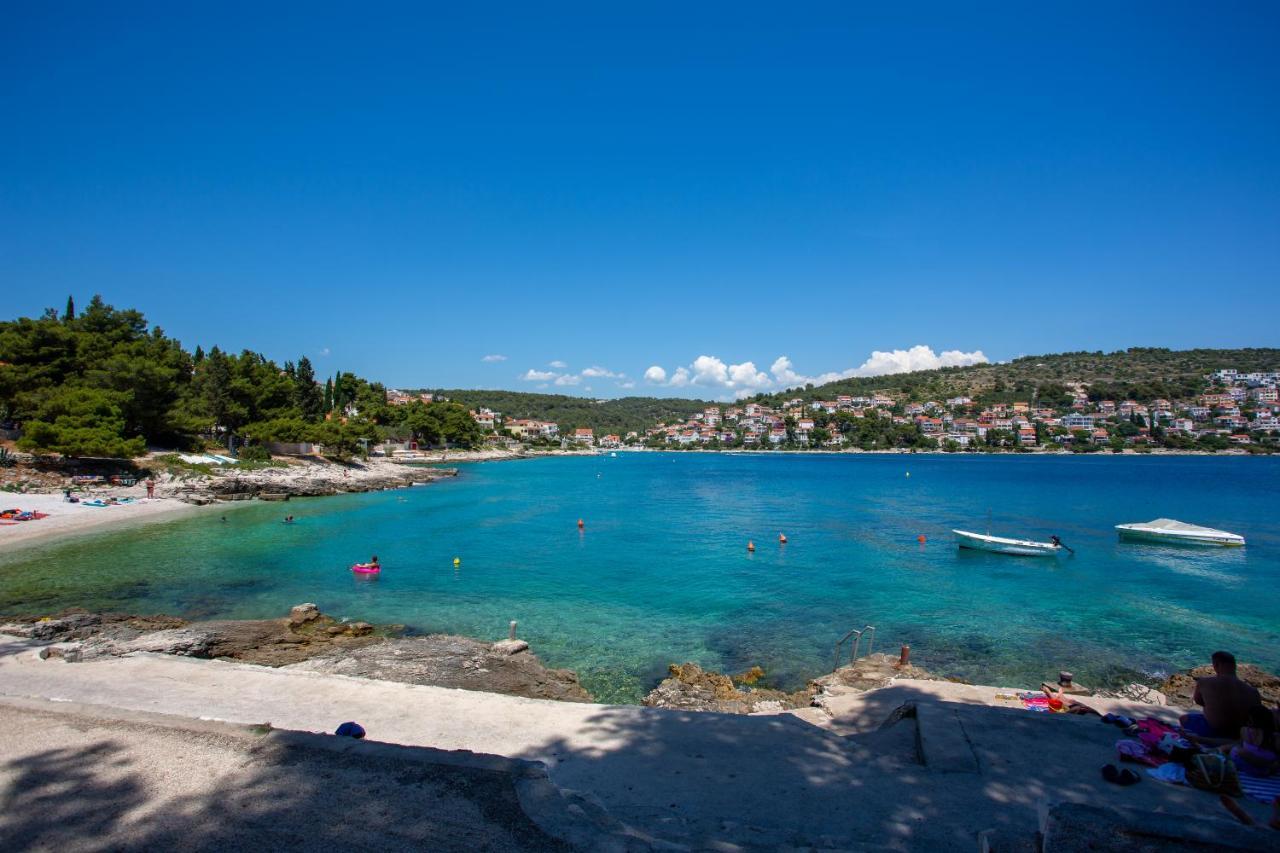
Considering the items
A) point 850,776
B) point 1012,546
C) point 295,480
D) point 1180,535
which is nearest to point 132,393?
point 295,480

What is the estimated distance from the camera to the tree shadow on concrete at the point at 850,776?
200 inches

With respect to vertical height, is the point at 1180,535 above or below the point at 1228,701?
below

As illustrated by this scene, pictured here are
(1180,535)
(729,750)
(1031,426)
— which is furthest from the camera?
(1031,426)

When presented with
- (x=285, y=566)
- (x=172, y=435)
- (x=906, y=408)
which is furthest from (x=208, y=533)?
(x=906, y=408)

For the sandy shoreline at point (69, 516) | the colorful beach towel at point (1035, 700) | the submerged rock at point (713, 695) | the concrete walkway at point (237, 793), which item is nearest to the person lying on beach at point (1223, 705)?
the colorful beach towel at point (1035, 700)

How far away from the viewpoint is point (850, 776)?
246 inches

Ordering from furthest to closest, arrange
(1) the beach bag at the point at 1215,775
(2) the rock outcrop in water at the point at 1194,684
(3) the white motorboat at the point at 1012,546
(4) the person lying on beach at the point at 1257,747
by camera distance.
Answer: (3) the white motorboat at the point at 1012,546
(2) the rock outcrop in water at the point at 1194,684
(4) the person lying on beach at the point at 1257,747
(1) the beach bag at the point at 1215,775

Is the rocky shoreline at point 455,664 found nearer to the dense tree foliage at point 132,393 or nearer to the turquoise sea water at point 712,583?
the turquoise sea water at point 712,583

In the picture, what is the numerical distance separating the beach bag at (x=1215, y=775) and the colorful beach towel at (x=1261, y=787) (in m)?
0.09

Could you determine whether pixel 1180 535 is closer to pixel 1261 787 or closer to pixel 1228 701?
pixel 1228 701

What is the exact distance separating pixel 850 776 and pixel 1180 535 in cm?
3549

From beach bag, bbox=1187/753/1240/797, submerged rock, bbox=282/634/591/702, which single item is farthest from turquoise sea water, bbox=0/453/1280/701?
beach bag, bbox=1187/753/1240/797

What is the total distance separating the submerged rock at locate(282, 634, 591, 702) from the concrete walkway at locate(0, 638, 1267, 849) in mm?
1610

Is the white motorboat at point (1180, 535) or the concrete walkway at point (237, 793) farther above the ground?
the concrete walkway at point (237, 793)
